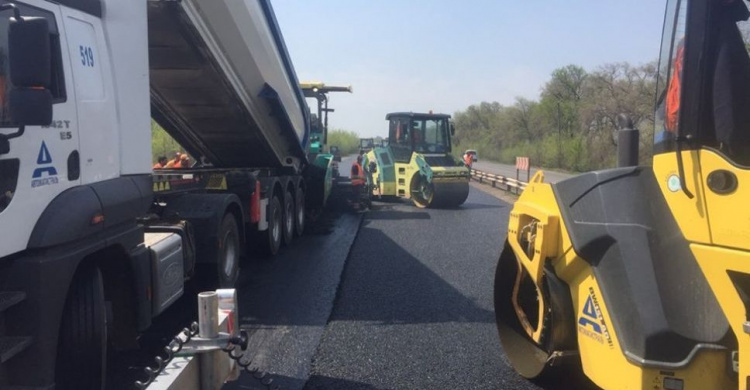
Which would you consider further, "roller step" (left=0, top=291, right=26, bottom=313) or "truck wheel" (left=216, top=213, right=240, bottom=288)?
"truck wheel" (left=216, top=213, right=240, bottom=288)

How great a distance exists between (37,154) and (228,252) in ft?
13.6

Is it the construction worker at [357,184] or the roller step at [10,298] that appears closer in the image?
the roller step at [10,298]

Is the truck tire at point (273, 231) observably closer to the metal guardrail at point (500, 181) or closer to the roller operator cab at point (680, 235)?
the roller operator cab at point (680, 235)

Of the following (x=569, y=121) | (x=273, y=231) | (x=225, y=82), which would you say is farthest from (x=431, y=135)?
(x=569, y=121)

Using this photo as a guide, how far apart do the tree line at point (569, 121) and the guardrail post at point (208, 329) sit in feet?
8.54

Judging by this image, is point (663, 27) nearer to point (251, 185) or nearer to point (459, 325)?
point (459, 325)

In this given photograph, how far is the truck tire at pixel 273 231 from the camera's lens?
968 cm

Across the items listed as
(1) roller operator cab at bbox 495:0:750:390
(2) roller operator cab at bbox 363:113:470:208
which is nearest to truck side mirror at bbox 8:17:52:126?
(1) roller operator cab at bbox 495:0:750:390

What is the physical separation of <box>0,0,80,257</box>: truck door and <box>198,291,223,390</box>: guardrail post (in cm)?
105

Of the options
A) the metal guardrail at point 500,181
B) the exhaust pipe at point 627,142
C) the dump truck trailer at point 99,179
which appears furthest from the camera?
the metal guardrail at point 500,181

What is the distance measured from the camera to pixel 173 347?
313cm

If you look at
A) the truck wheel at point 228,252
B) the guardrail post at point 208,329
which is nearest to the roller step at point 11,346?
the guardrail post at point 208,329

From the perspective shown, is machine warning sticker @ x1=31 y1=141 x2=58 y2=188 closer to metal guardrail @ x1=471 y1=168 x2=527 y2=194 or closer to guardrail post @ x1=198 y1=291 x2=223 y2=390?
guardrail post @ x1=198 y1=291 x2=223 y2=390

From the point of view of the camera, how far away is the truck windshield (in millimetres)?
18328
